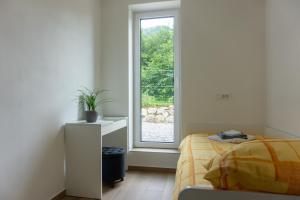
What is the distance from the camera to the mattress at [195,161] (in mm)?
1396

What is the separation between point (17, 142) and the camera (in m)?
1.96

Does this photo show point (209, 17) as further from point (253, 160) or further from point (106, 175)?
point (253, 160)

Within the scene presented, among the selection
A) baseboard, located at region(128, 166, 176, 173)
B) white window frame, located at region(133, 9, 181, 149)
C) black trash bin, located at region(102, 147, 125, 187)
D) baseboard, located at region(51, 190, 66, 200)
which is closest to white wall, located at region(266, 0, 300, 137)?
white window frame, located at region(133, 9, 181, 149)

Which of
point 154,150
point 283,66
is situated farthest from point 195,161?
point 154,150

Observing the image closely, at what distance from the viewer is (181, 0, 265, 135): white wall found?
3119 millimetres

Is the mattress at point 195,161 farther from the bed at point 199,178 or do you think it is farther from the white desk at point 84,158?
the white desk at point 84,158

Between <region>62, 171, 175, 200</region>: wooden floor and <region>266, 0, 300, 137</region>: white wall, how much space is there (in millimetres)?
1410

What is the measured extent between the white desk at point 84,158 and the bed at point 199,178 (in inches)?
37.6

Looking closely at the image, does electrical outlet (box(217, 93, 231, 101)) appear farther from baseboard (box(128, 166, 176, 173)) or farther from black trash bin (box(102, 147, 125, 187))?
black trash bin (box(102, 147, 125, 187))

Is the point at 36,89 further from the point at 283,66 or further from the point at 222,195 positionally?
the point at 283,66

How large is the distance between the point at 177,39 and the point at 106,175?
2.12m

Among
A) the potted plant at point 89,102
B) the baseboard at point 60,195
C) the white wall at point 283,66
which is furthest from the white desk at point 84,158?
the white wall at point 283,66

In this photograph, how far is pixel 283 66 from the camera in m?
2.51

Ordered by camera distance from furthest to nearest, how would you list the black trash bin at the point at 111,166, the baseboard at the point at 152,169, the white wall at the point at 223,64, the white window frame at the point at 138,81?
1. the white window frame at the point at 138,81
2. the baseboard at the point at 152,169
3. the white wall at the point at 223,64
4. the black trash bin at the point at 111,166
